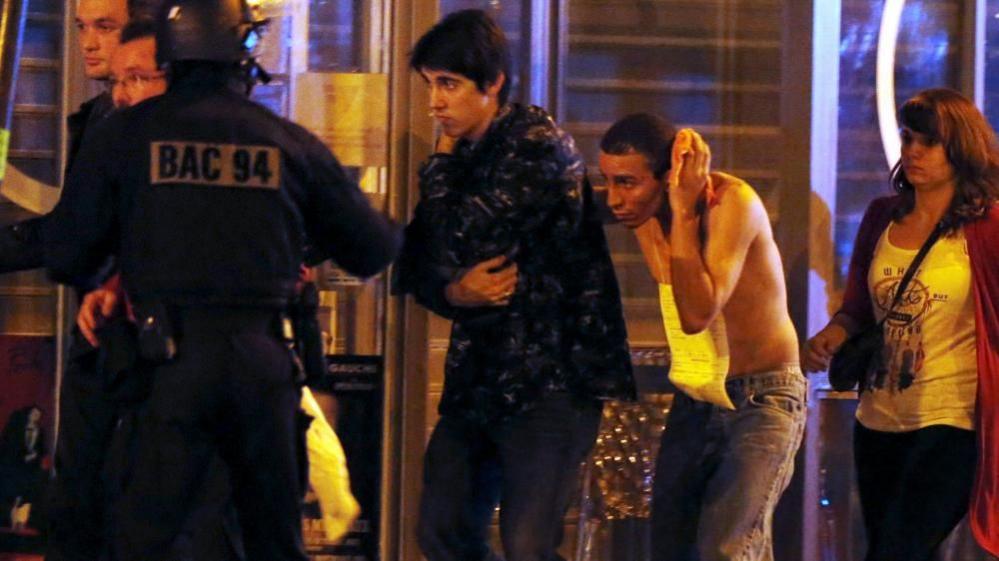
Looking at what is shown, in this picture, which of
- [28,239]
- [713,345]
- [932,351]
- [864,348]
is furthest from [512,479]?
[28,239]

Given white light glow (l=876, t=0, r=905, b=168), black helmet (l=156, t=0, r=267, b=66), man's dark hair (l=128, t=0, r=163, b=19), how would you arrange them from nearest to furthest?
black helmet (l=156, t=0, r=267, b=66), man's dark hair (l=128, t=0, r=163, b=19), white light glow (l=876, t=0, r=905, b=168)

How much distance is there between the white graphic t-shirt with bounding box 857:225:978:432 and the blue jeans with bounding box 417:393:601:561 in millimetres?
1021

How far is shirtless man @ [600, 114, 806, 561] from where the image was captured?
468cm

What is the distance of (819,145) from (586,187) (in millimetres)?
1828

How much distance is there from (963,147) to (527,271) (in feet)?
4.85

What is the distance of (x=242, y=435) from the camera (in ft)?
13.0

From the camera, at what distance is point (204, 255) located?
3.87 metres

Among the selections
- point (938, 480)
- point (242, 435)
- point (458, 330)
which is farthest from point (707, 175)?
point (242, 435)

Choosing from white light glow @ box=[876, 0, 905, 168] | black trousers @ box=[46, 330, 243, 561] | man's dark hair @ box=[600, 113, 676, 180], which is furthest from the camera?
white light glow @ box=[876, 0, 905, 168]

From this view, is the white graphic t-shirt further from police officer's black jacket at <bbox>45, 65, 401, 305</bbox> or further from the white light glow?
police officer's black jacket at <bbox>45, 65, 401, 305</bbox>

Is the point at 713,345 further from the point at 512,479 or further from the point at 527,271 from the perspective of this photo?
the point at 512,479

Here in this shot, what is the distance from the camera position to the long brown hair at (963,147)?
5.05 metres

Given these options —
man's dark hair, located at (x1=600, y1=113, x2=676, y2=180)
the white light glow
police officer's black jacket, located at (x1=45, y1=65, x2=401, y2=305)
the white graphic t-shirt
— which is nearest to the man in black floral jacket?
man's dark hair, located at (x1=600, y1=113, x2=676, y2=180)

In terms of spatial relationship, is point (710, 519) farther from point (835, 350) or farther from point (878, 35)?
point (878, 35)
